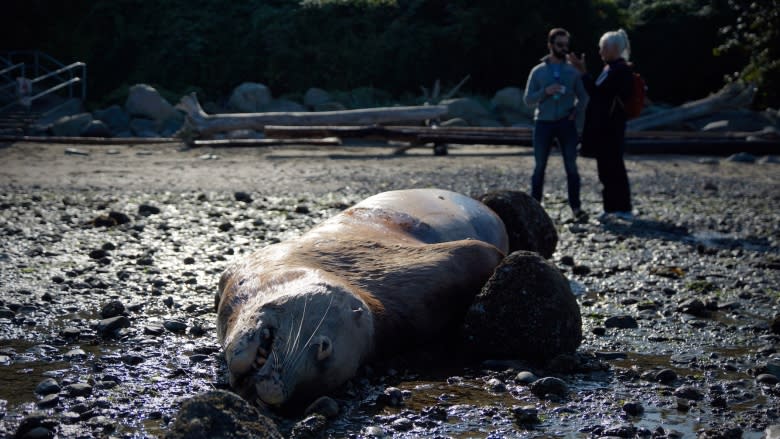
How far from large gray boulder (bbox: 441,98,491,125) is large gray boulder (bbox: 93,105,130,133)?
7.12m

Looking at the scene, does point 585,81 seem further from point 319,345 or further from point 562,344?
point 319,345

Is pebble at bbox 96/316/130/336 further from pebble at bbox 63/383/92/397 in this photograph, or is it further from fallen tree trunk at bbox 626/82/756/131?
fallen tree trunk at bbox 626/82/756/131

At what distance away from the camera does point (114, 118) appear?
1984cm

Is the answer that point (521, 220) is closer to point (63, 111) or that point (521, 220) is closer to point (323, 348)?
point (323, 348)

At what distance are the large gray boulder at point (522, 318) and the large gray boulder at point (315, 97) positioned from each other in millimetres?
17376

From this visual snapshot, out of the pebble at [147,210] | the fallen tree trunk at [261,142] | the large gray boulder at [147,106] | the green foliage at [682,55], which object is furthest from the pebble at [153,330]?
the green foliage at [682,55]

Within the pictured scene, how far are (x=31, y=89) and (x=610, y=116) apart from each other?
13557 mm

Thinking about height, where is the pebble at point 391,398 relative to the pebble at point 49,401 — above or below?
above

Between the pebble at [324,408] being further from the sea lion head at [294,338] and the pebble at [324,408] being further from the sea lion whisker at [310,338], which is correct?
the sea lion whisker at [310,338]

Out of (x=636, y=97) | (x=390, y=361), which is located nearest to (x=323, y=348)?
(x=390, y=361)

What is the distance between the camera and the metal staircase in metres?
17.7

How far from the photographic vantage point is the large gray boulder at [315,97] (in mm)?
22047

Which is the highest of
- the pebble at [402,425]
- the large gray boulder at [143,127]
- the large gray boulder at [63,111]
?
the large gray boulder at [63,111]

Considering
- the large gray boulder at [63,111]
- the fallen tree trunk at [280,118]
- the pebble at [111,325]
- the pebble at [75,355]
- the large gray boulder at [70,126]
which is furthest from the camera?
the large gray boulder at [63,111]
